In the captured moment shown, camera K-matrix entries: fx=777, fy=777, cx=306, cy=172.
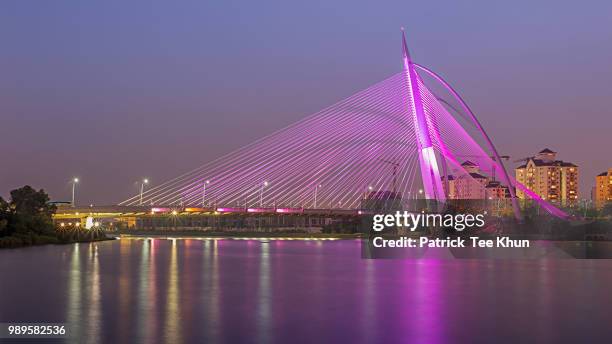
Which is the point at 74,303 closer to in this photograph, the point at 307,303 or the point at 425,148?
the point at 307,303

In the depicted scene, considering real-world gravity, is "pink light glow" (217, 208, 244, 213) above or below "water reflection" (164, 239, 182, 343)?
above

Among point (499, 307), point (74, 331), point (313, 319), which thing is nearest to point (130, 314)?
point (74, 331)

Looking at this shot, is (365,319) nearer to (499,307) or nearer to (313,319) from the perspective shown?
(313,319)

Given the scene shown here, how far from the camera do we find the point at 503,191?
196 m

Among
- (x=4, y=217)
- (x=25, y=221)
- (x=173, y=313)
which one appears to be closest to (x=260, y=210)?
(x=25, y=221)

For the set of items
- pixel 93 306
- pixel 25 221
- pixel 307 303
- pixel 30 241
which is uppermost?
pixel 25 221

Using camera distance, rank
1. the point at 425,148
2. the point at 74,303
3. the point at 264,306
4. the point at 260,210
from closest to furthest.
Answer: the point at 74,303, the point at 264,306, the point at 425,148, the point at 260,210

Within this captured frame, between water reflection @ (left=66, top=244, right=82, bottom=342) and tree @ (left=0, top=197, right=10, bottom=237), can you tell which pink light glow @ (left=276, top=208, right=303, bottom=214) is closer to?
tree @ (left=0, top=197, right=10, bottom=237)

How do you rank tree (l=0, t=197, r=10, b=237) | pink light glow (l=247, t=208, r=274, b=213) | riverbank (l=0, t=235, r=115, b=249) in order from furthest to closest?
pink light glow (l=247, t=208, r=274, b=213) < tree (l=0, t=197, r=10, b=237) < riverbank (l=0, t=235, r=115, b=249)

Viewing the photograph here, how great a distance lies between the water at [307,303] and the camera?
1286 centimetres

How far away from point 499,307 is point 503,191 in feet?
607

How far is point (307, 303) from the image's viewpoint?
16.9m

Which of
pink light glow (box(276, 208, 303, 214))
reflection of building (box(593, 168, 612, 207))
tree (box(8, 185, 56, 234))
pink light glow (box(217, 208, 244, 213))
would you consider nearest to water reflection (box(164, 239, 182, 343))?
tree (box(8, 185, 56, 234))

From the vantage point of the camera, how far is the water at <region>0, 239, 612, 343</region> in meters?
12.9
